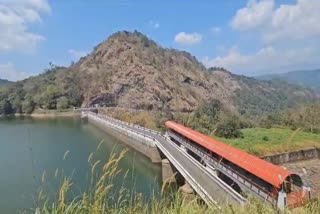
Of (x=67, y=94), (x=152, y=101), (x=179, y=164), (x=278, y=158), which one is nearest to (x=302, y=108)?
(x=278, y=158)

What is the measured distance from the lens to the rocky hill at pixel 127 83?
10012 cm

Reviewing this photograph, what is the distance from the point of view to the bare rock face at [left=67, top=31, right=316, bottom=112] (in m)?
99.8

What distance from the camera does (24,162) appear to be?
32844 millimetres

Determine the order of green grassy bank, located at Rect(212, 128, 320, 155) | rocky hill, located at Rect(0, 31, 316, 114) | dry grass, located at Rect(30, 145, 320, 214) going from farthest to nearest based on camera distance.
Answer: rocky hill, located at Rect(0, 31, 316, 114) < green grassy bank, located at Rect(212, 128, 320, 155) < dry grass, located at Rect(30, 145, 320, 214)

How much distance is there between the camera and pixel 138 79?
104 metres

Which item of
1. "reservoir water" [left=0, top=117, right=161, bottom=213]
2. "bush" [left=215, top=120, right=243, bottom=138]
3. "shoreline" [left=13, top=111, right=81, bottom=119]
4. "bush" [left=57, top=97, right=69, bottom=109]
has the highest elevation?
"bush" [left=57, top=97, right=69, bottom=109]

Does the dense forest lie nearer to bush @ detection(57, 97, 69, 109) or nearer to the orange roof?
bush @ detection(57, 97, 69, 109)

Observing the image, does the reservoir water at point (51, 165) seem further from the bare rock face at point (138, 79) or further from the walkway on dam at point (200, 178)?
the bare rock face at point (138, 79)

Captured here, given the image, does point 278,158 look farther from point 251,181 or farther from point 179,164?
point 251,181

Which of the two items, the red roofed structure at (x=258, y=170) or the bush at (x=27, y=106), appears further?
the bush at (x=27, y=106)

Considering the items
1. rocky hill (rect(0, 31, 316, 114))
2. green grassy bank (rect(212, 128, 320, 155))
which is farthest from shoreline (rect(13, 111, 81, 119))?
green grassy bank (rect(212, 128, 320, 155))

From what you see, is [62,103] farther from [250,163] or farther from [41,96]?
[250,163]

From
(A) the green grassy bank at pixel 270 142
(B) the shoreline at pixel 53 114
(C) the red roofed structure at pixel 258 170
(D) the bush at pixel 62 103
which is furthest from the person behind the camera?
(D) the bush at pixel 62 103

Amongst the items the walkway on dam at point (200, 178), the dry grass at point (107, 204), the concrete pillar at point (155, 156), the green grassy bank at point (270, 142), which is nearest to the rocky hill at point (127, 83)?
the green grassy bank at point (270, 142)
